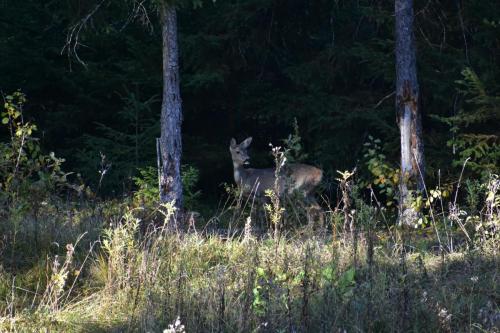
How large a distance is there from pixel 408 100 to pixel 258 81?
5.82 metres

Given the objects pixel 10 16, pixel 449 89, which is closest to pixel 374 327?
pixel 449 89

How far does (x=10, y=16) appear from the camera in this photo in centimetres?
1537

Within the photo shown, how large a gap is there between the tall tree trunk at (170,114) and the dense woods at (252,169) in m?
0.03

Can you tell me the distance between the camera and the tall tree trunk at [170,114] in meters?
9.27

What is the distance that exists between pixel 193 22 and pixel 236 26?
210 centimetres

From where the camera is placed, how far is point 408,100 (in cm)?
1044

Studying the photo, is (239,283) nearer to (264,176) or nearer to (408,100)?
(408,100)

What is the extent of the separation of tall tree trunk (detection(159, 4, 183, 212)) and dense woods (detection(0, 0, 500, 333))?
26 mm

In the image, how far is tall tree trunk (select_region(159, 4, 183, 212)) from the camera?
927 centimetres

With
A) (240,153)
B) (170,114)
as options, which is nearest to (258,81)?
(240,153)

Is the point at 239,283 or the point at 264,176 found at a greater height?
the point at 239,283

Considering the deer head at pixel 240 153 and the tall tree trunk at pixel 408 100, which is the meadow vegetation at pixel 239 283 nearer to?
the tall tree trunk at pixel 408 100

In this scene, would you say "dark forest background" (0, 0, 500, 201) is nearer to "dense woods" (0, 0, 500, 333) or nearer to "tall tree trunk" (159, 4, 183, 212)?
"dense woods" (0, 0, 500, 333)

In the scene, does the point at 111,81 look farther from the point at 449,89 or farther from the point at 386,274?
the point at 386,274
